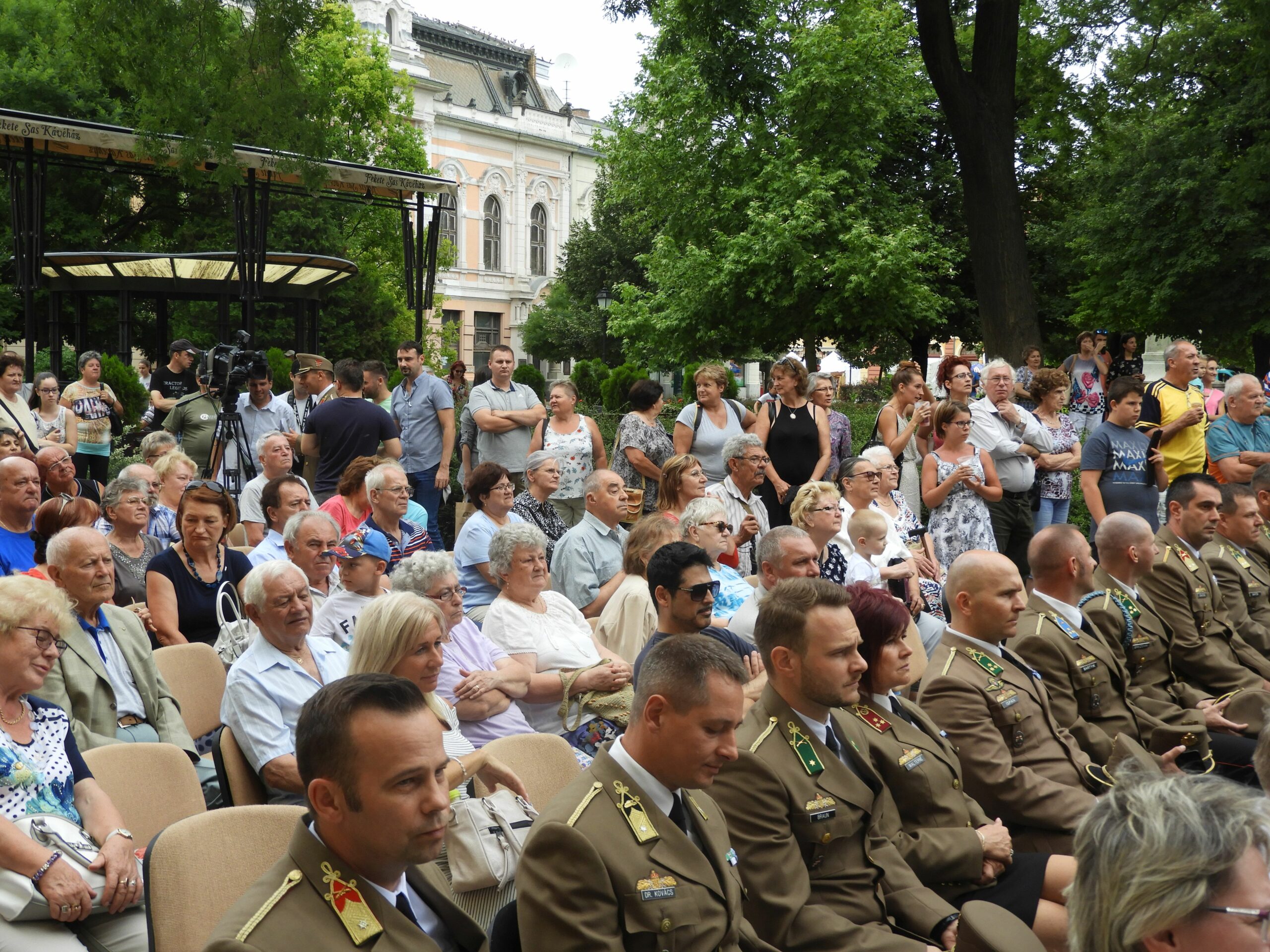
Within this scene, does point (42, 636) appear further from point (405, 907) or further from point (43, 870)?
point (405, 907)

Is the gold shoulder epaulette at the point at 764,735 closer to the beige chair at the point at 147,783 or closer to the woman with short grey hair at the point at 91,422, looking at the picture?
the beige chair at the point at 147,783

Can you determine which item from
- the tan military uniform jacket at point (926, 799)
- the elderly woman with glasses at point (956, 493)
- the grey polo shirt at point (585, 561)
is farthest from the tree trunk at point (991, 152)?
the tan military uniform jacket at point (926, 799)

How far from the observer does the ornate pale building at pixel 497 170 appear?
50062 millimetres

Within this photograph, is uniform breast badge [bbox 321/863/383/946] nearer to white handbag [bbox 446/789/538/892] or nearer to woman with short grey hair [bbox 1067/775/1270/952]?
white handbag [bbox 446/789/538/892]

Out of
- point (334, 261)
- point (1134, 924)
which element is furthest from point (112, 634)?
point (334, 261)

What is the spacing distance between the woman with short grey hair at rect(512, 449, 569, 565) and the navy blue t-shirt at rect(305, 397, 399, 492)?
1.33 metres

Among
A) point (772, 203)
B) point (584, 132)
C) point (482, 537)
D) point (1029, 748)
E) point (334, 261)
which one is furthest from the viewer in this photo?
point (584, 132)

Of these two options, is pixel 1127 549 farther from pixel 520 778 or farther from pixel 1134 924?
pixel 1134 924

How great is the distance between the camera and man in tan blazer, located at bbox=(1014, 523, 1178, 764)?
4414 mm

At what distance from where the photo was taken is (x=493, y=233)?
173 feet

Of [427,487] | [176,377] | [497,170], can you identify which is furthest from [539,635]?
[497,170]

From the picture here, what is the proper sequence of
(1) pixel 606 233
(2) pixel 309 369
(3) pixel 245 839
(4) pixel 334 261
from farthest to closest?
(1) pixel 606 233 → (4) pixel 334 261 → (2) pixel 309 369 → (3) pixel 245 839

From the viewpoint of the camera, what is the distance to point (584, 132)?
181ft

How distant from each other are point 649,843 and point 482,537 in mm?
3355
